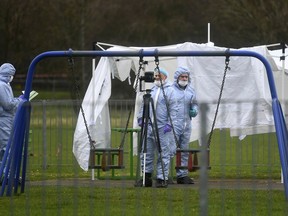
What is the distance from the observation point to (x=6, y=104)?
16203mm

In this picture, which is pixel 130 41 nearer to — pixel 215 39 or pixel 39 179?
pixel 215 39

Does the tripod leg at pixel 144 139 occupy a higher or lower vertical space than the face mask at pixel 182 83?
lower

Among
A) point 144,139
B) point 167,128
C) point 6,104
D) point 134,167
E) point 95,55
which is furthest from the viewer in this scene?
point 134,167

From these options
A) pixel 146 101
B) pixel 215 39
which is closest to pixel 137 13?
pixel 215 39

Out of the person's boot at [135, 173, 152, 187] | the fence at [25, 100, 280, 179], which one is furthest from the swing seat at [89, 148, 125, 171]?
the person's boot at [135, 173, 152, 187]

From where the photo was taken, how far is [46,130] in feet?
57.1

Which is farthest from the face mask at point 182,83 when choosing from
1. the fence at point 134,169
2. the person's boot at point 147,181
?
the person's boot at point 147,181

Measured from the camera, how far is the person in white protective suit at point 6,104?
1620 centimetres

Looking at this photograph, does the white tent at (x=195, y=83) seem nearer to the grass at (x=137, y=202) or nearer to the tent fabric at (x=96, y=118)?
the tent fabric at (x=96, y=118)

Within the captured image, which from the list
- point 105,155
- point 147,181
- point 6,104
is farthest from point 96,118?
point 105,155

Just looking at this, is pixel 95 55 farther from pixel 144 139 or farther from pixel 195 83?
pixel 195 83

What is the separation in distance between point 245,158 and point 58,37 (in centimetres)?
2506

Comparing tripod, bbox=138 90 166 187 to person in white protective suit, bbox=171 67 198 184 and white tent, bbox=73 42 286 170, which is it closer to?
person in white protective suit, bbox=171 67 198 184

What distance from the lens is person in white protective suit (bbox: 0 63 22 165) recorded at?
16.2 metres
